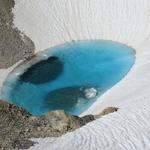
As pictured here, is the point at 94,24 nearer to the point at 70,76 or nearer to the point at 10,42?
the point at 70,76

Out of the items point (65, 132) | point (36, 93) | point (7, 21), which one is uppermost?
point (65, 132)

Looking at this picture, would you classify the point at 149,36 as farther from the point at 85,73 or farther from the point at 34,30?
the point at 34,30

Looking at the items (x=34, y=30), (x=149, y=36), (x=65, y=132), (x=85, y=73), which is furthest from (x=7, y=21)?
(x=65, y=132)

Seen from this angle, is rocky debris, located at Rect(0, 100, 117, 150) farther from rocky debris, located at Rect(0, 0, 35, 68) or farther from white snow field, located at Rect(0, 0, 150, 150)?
rocky debris, located at Rect(0, 0, 35, 68)

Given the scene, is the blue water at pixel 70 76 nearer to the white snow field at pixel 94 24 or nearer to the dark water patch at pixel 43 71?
the dark water patch at pixel 43 71

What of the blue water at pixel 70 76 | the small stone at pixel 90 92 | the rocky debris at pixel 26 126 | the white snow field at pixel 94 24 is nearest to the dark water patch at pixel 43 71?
the blue water at pixel 70 76
